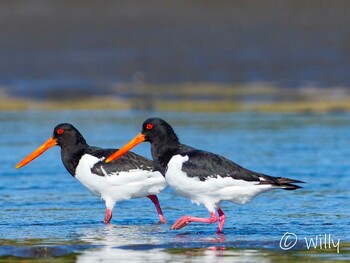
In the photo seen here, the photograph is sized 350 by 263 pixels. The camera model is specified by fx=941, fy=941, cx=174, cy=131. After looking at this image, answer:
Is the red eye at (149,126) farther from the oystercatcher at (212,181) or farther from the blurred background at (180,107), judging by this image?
the blurred background at (180,107)

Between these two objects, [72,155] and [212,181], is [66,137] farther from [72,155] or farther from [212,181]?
[212,181]

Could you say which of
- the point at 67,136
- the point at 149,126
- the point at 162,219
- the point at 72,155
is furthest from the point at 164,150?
the point at 67,136

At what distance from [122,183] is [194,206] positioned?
112cm

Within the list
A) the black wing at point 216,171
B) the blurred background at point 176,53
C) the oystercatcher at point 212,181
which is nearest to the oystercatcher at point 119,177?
the oystercatcher at point 212,181

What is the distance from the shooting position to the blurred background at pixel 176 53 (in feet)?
75.5

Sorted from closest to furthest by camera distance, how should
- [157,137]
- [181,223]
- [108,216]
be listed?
[181,223]
[157,137]
[108,216]

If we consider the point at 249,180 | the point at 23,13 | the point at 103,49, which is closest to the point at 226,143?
the point at 249,180

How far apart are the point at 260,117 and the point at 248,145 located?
11.6 ft

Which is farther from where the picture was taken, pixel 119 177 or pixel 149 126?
pixel 119 177

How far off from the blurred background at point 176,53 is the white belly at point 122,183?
10.4m

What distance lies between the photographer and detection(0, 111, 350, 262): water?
8312mm

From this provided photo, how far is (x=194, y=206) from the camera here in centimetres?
1092

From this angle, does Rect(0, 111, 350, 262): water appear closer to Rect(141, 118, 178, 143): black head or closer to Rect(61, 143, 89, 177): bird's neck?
Rect(61, 143, 89, 177): bird's neck

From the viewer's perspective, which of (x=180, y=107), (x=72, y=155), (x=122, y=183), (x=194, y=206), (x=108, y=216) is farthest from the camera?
(x=180, y=107)
